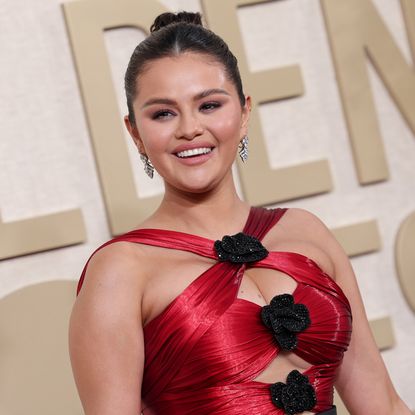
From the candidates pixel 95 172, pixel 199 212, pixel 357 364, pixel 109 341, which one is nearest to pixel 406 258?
pixel 95 172

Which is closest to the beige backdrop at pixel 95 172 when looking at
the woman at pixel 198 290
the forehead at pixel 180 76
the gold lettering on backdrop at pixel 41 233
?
the gold lettering on backdrop at pixel 41 233

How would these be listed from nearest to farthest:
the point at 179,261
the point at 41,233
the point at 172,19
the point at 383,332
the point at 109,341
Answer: the point at 109,341
the point at 179,261
the point at 172,19
the point at 41,233
the point at 383,332

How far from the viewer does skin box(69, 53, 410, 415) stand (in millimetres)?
1537

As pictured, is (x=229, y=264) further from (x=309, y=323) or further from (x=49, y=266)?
(x=49, y=266)

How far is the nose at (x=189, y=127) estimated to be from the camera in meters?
1.60

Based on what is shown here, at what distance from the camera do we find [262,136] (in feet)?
9.98

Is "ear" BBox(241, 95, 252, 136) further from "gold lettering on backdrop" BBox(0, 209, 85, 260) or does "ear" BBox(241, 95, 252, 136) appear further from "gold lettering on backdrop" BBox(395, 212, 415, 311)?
"gold lettering on backdrop" BBox(395, 212, 415, 311)

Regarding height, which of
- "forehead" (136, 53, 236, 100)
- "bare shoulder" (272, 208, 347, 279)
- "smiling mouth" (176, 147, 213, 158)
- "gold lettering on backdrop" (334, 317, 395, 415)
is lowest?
"gold lettering on backdrop" (334, 317, 395, 415)

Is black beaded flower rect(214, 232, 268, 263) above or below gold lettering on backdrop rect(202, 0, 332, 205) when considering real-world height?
below

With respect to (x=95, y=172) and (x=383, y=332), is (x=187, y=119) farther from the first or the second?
(x=383, y=332)

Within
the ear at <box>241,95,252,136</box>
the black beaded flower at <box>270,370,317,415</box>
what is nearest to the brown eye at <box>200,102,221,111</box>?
the ear at <box>241,95,252,136</box>

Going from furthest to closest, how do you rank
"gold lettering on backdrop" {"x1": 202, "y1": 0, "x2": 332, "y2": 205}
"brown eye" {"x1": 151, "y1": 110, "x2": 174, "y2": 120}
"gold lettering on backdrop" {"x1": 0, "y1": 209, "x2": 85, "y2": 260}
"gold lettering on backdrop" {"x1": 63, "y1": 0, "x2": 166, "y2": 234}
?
1. "gold lettering on backdrop" {"x1": 202, "y1": 0, "x2": 332, "y2": 205}
2. "gold lettering on backdrop" {"x1": 63, "y1": 0, "x2": 166, "y2": 234}
3. "gold lettering on backdrop" {"x1": 0, "y1": 209, "x2": 85, "y2": 260}
4. "brown eye" {"x1": 151, "y1": 110, "x2": 174, "y2": 120}

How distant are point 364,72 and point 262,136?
18.0 inches

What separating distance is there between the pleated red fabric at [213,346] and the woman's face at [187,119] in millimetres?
122
